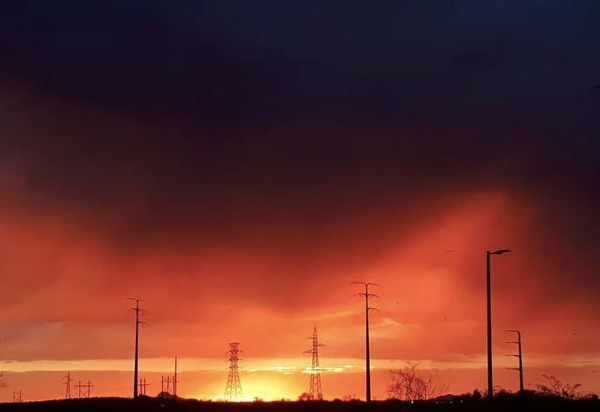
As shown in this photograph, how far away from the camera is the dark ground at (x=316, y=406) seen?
8044 cm

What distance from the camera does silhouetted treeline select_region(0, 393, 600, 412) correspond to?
8050 cm

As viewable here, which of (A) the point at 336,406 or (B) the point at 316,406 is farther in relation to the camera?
(A) the point at 336,406

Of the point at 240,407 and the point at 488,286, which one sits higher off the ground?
the point at 488,286

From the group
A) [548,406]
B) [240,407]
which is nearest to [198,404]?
[240,407]

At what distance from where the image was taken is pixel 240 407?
285 ft

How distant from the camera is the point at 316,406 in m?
85.9

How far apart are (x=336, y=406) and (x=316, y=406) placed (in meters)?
1.68

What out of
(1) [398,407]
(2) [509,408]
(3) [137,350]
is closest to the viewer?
(2) [509,408]

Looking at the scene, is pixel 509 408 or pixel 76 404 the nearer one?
pixel 509 408

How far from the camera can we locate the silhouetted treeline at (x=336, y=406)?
80.5 m

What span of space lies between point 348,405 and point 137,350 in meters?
35.9

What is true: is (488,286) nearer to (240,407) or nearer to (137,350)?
(240,407)

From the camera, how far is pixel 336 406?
86.1m

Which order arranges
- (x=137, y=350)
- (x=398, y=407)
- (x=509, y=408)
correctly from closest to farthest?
(x=509, y=408), (x=398, y=407), (x=137, y=350)
